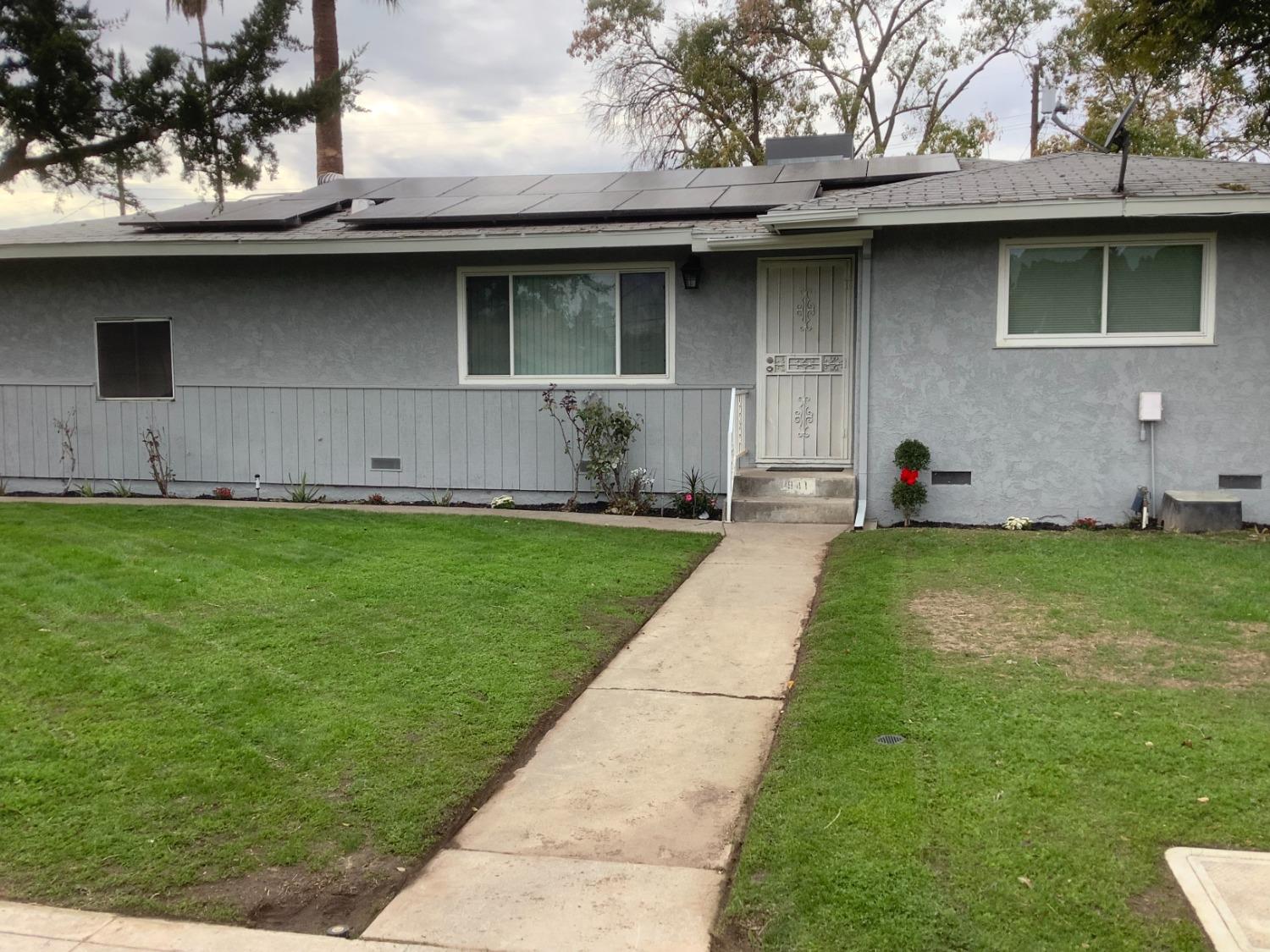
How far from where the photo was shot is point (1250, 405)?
884 cm

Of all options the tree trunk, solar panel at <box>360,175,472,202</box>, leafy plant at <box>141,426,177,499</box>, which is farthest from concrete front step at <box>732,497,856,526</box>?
the tree trunk

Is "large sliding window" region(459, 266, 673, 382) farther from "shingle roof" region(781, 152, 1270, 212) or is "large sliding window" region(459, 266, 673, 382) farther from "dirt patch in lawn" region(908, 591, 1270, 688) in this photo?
"dirt patch in lawn" region(908, 591, 1270, 688)

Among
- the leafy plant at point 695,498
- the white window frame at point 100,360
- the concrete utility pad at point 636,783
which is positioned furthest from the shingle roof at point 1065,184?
the white window frame at point 100,360

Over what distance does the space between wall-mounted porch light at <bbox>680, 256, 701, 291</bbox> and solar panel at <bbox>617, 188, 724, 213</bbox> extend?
56cm

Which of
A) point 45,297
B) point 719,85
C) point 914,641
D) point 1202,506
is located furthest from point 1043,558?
point 719,85

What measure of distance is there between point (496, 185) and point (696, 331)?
13.5 feet

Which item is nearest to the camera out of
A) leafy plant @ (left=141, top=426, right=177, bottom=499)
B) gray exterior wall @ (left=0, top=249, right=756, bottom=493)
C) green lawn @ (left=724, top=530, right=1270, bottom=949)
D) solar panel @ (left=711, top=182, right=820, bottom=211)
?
green lawn @ (left=724, top=530, right=1270, bottom=949)

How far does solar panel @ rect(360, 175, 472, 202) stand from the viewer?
42.4 ft

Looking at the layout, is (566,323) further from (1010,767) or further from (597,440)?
(1010,767)

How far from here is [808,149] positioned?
45.9 ft

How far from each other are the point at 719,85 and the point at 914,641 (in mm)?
A: 24091

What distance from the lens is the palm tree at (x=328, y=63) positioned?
17.1m

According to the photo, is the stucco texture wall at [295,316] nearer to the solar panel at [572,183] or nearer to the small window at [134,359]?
the small window at [134,359]

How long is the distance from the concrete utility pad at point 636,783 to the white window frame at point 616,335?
6.23 meters
